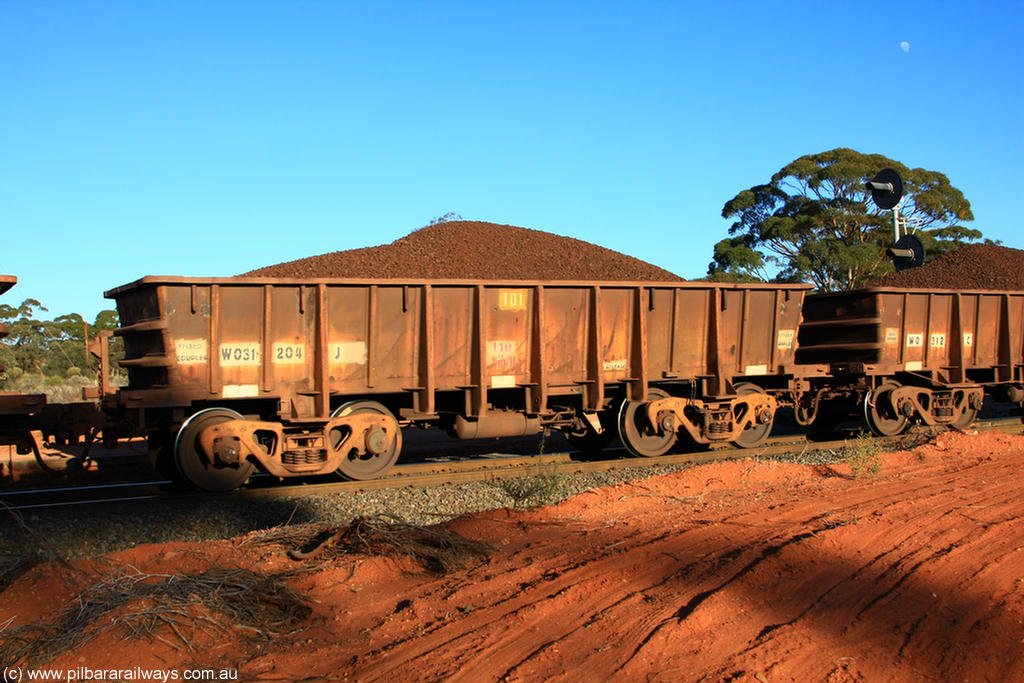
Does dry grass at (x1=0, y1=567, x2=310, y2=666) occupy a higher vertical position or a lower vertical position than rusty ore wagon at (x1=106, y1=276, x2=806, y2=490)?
lower

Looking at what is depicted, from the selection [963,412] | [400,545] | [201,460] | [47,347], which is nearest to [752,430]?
[963,412]

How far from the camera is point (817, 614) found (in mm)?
4797

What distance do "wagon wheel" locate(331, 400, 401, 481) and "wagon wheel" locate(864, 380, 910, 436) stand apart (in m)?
8.66

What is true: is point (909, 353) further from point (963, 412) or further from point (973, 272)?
point (973, 272)

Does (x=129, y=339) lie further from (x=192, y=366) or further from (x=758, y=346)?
(x=758, y=346)

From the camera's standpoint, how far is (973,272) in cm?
2908

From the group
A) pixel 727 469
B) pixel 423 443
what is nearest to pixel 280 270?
pixel 423 443

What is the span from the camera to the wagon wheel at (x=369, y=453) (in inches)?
403

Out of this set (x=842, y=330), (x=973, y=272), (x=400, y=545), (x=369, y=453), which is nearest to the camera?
(x=400, y=545)

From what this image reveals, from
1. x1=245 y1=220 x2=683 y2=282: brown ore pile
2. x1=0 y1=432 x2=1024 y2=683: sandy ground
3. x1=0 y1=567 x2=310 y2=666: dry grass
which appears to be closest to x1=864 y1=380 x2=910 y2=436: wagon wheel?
x1=0 y1=432 x2=1024 y2=683: sandy ground

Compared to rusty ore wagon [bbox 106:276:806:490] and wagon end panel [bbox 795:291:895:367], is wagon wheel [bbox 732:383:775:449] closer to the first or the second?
rusty ore wagon [bbox 106:276:806:490]

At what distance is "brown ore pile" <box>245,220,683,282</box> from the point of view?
25.3 meters

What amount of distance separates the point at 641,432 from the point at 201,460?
6.37m

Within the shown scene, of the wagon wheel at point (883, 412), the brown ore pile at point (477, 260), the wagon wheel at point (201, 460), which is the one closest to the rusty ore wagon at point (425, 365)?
the wagon wheel at point (201, 460)
